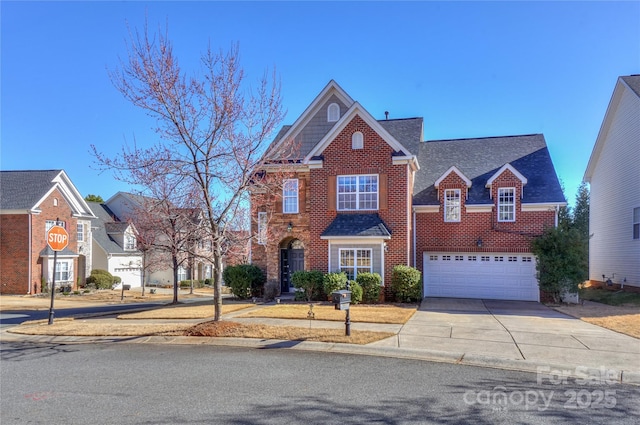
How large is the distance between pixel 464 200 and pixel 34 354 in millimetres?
17965

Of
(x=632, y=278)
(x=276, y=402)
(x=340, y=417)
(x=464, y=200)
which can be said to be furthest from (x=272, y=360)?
(x=632, y=278)

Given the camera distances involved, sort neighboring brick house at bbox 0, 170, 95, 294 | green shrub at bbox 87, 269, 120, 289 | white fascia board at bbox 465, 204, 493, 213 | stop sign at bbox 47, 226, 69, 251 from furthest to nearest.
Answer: green shrub at bbox 87, 269, 120, 289
neighboring brick house at bbox 0, 170, 95, 294
white fascia board at bbox 465, 204, 493, 213
stop sign at bbox 47, 226, 69, 251

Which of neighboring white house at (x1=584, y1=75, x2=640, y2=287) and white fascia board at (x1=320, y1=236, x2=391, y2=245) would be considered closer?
white fascia board at (x1=320, y1=236, x2=391, y2=245)

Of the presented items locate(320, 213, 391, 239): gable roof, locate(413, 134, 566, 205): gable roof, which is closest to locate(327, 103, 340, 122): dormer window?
locate(413, 134, 566, 205): gable roof

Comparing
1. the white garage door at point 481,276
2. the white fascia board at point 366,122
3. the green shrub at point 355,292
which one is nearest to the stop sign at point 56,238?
the white fascia board at point 366,122

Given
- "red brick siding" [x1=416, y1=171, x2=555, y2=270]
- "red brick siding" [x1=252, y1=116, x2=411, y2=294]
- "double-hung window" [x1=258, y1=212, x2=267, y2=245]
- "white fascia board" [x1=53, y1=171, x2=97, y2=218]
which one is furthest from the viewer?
"white fascia board" [x1=53, y1=171, x2=97, y2=218]

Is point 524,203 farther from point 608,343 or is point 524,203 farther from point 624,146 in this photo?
point 608,343

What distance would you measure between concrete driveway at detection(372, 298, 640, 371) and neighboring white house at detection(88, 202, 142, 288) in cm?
3160

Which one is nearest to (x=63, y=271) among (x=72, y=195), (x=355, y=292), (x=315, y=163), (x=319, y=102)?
(x=72, y=195)

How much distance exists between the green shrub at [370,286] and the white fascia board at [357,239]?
146 cm

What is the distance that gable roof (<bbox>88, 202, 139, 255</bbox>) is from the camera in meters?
38.9

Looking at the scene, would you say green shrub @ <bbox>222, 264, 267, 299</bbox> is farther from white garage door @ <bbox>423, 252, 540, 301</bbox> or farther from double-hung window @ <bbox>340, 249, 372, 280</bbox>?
white garage door @ <bbox>423, 252, 540, 301</bbox>

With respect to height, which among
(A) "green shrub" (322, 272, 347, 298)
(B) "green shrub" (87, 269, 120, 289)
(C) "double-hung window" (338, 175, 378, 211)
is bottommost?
(B) "green shrub" (87, 269, 120, 289)

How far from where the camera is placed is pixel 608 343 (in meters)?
10.2
